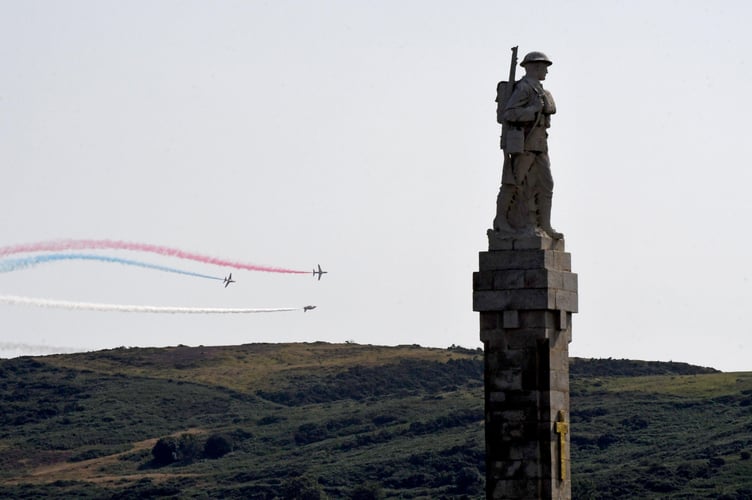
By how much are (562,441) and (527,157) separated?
5.72 meters

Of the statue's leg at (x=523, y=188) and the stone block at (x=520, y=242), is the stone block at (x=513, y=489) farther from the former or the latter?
the statue's leg at (x=523, y=188)

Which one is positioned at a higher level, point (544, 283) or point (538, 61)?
point (538, 61)

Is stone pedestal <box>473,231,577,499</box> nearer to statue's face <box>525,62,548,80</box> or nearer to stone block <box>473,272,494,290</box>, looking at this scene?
stone block <box>473,272,494,290</box>

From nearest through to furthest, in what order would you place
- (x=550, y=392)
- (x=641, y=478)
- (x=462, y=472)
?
(x=550, y=392) → (x=641, y=478) → (x=462, y=472)

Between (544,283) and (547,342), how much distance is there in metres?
1.13

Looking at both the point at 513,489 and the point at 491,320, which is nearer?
the point at 513,489

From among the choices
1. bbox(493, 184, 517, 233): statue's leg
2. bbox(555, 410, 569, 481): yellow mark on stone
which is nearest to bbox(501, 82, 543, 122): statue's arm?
bbox(493, 184, 517, 233): statue's leg

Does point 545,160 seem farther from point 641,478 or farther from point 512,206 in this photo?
point 641,478

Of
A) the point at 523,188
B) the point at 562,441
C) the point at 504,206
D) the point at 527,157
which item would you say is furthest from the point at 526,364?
the point at 527,157

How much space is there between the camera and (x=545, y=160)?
44.5m

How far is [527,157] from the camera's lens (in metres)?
44.5

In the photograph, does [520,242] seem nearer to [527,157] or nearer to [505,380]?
[527,157]

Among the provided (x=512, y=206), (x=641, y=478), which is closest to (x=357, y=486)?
(x=641, y=478)

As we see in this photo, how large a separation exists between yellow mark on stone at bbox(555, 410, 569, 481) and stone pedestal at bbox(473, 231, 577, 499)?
0.02 metres
